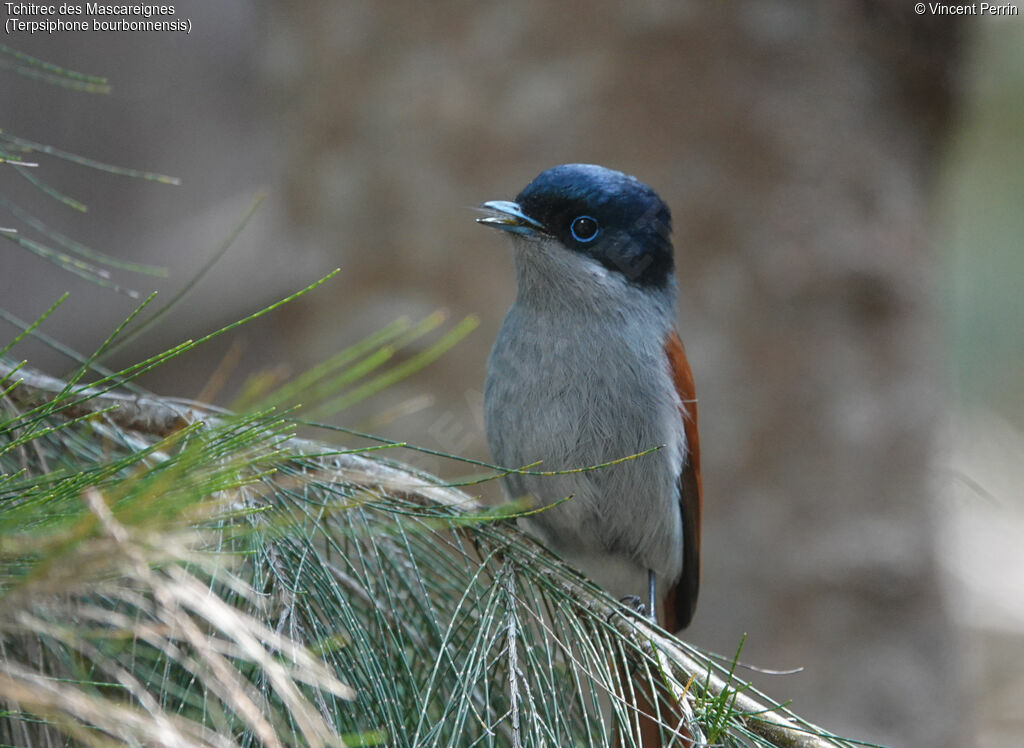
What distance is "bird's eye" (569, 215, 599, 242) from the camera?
315 cm

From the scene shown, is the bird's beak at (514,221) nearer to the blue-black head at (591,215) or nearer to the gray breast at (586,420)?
the blue-black head at (591,215)

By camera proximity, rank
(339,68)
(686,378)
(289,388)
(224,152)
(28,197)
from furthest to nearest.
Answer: (224,152), (28,197), (339,68), (686,378), (289,388)

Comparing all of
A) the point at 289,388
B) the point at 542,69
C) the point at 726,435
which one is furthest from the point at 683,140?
the point at 289,388

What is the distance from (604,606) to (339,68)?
429cm

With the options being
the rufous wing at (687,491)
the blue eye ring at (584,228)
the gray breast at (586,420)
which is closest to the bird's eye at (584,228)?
the blue eye ring at (584,228)

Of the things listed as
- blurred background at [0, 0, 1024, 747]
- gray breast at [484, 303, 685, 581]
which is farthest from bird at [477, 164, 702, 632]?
blurred background at [0, 0, 1024, 747]

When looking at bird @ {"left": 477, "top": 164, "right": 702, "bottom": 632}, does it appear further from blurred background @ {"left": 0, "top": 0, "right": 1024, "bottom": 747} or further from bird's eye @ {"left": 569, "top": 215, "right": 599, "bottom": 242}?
blurred background @ {"left": 0, "top": 0, "right": 1024, "bottom": 747}

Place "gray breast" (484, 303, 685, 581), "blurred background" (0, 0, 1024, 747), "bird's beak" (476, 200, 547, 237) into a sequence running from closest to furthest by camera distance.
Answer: "gray breast" (484, 303, 685, 581) < "bird's beak" (476, 200, 547, 237) < "blurred background" (0, 0, 1024, 747)

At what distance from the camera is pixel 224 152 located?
30.6 ft

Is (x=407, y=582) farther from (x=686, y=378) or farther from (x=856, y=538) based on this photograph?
(x=856, y=538)

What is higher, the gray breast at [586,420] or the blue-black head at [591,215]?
the blue-black head at [591,215]

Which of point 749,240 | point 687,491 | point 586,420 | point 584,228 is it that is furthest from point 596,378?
point 749,240

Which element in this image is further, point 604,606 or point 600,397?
point 600,397

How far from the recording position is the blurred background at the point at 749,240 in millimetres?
4926
